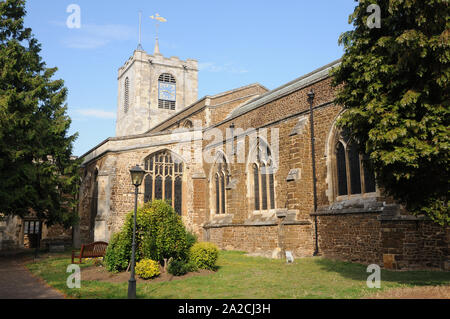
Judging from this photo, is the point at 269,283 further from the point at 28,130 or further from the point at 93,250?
the point at 28,130

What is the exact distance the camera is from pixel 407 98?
8.10 metres

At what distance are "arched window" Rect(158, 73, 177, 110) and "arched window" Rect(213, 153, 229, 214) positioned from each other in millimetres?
24024

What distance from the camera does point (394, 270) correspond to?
442 inches

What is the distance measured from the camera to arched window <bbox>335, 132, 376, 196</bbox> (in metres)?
13.9

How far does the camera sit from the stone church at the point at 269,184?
41.9 ft

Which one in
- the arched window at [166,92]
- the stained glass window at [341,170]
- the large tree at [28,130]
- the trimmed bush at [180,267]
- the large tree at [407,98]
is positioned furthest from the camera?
the arched window at [166,92]

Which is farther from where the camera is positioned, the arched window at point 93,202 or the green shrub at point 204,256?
the arched window at point 93,202

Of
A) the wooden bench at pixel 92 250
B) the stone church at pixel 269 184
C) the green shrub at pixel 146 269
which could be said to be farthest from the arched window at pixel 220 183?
the green shrub at pixel 146 269

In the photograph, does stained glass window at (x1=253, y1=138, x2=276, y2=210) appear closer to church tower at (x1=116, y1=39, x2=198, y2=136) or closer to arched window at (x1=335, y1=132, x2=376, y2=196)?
arched window at (x1=335, y1=132, x2=376, y2=196)

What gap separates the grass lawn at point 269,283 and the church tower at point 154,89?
32.5m

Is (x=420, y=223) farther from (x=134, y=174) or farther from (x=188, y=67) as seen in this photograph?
(x=188, y=67)

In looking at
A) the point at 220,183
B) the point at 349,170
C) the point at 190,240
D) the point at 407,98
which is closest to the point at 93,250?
the point at 190,240

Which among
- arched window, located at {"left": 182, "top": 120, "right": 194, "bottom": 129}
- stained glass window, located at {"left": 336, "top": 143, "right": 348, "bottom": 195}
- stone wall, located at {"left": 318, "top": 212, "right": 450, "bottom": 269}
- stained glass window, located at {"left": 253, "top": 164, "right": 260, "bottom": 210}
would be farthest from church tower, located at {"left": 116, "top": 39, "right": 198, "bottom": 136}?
stone wall, located at {"left": 318, "top": 212, "right": 450, "bottom": 269}

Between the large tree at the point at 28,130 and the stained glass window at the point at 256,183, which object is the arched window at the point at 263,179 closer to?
the stained glass window at the point at 256,183
